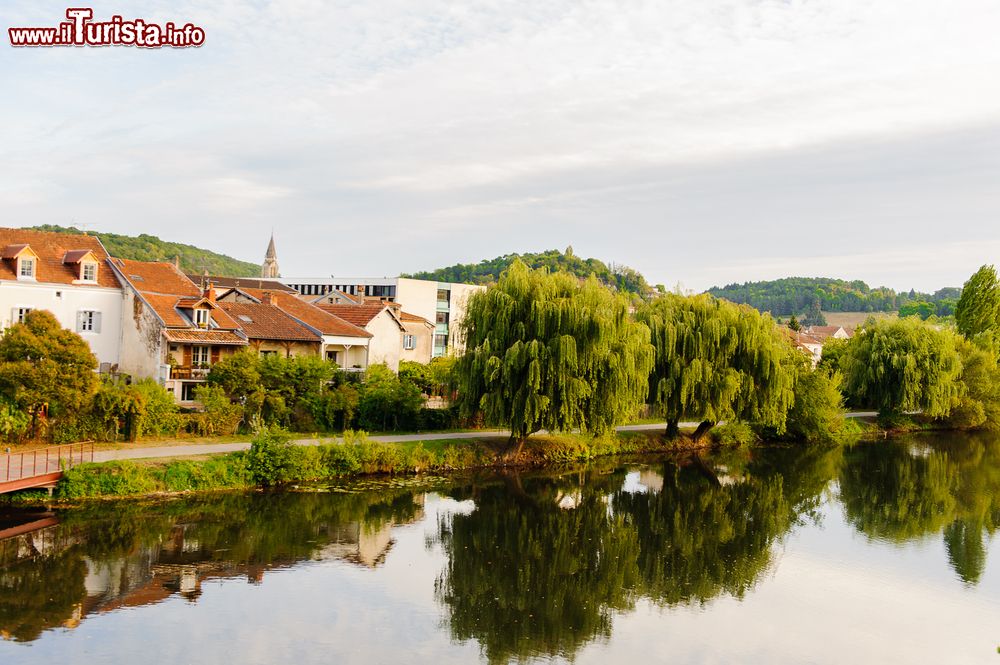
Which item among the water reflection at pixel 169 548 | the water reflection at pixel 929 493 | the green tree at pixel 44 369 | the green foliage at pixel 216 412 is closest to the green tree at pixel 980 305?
the water reflection at pixel 929 493

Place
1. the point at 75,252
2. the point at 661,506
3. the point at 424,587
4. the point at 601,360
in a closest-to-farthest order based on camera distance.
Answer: the point at 424,587 < the point at 661,506 < the point at 601,360 < the point at 75,252

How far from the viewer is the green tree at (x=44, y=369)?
25.9 meters

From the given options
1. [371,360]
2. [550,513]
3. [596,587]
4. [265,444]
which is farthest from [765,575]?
[371,360]

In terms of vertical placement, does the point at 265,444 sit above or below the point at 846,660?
above

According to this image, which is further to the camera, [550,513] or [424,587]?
[550,513]

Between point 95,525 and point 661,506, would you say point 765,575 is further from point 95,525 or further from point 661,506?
point 95,525

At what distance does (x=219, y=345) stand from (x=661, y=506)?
20.1 m

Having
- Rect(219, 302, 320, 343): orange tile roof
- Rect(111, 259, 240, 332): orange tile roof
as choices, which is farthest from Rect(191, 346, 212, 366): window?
Rect(219, 302, 320, 343): orange tile roof

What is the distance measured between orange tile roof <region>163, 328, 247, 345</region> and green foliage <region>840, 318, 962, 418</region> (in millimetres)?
35342

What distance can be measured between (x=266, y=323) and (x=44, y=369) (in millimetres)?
14095

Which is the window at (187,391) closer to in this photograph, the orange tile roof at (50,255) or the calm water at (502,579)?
the orange tile roof at (50,255)

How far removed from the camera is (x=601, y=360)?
3130 cm

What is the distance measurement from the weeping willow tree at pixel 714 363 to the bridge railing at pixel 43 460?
75.7ft

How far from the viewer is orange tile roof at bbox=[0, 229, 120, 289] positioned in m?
33.8
